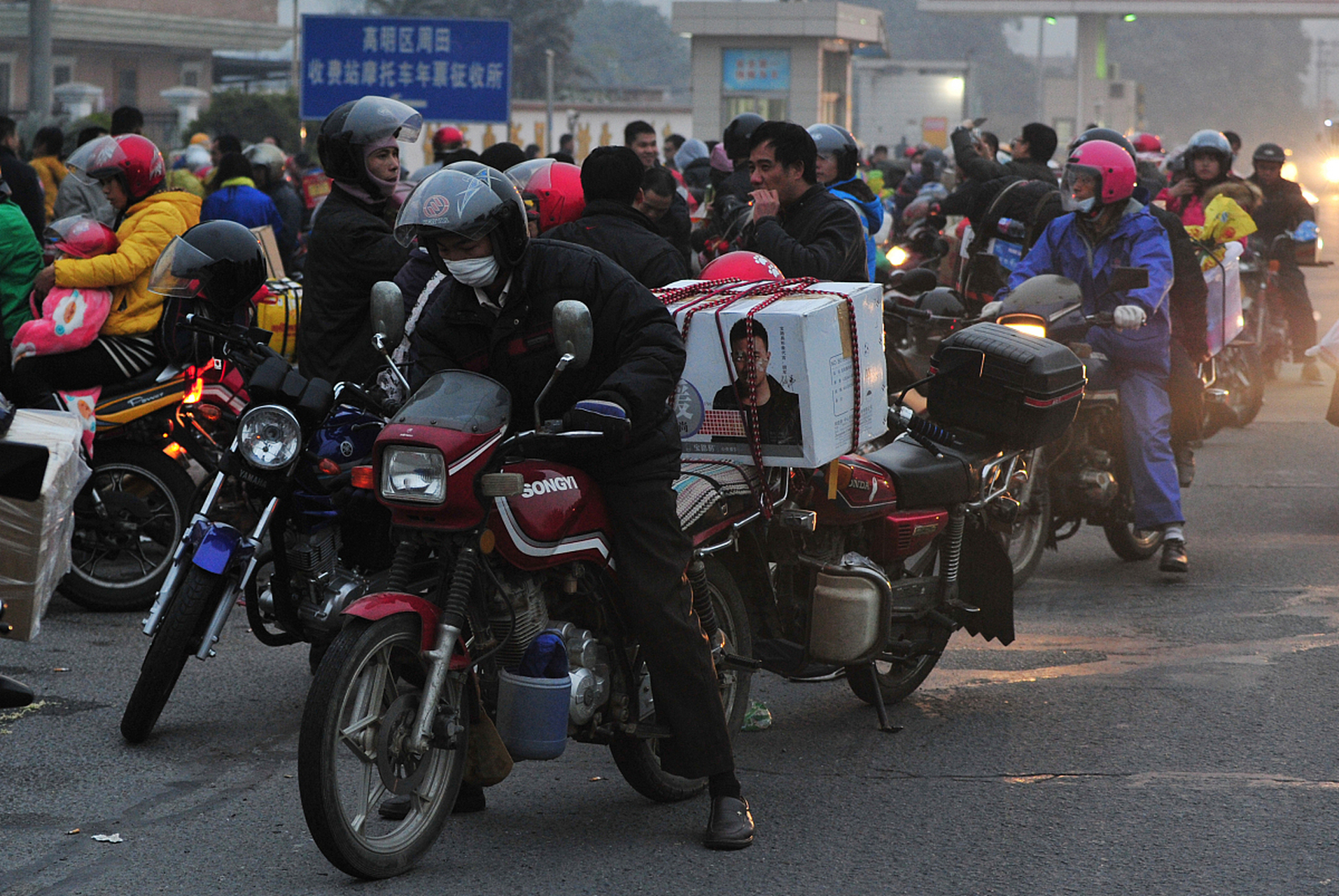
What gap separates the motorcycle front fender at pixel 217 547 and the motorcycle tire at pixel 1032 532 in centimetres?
379

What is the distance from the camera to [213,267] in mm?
5594

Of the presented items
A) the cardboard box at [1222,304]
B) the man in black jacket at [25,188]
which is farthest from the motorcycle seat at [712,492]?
the man in black jacket at [25,188]

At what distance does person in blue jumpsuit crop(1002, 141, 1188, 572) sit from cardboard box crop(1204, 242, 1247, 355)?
79cm

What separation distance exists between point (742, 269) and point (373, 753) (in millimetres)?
2323

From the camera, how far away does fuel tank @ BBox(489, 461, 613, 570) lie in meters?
4.17

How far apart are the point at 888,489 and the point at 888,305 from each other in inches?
77.9

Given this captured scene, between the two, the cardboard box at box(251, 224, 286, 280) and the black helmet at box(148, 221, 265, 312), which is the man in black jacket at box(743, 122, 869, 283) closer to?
the black helmet at box(148, 221, 265, 312)

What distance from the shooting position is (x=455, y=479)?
4012 mm

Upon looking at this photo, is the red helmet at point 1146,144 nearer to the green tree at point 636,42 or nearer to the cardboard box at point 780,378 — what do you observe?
the cardboard box at point 780,378

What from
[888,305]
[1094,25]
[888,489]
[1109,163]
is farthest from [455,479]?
[1094,25]

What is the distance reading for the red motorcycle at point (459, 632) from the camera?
13.2 feet

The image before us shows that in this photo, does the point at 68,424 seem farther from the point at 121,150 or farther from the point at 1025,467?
the point at 1025,467

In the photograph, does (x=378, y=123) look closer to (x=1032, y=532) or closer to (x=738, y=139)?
(x=1032, y=532)

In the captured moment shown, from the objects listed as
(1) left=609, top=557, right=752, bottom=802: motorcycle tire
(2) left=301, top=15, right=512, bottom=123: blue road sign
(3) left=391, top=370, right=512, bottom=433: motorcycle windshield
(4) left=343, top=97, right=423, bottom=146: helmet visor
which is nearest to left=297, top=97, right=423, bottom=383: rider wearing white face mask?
(4) left=343, top=97, right=423, bottom=146: helmet visor
